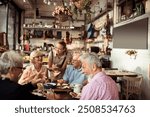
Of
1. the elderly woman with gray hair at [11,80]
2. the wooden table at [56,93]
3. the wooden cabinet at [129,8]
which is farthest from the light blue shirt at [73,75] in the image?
the wooden cabinet at [129,8]

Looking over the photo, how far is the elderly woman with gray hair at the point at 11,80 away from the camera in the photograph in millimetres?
1531

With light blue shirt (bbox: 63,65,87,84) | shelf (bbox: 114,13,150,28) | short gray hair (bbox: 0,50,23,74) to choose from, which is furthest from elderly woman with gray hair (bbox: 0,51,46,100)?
shelf (bbox: 114,13,150,28)

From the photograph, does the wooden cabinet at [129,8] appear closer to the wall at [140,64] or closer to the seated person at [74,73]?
the wall at [140,64]

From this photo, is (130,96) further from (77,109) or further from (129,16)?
(77,109)

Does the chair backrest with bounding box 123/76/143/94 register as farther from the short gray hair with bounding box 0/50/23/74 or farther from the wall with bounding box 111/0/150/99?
the short gray hair with bounding box 0/50/23/74

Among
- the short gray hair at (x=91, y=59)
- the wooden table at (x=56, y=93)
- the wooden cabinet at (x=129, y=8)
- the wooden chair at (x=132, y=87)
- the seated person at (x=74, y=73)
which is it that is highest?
the wooden cabinet at (x=129, y=8)

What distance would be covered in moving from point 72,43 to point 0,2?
5.54ft

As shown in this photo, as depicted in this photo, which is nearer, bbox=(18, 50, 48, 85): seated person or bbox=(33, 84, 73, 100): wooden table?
bbox=(33, 84, 73, 100): wooden table

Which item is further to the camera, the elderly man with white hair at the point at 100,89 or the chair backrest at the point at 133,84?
the chair backrest at the point at 133,84

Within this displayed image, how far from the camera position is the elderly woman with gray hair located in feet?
5.02

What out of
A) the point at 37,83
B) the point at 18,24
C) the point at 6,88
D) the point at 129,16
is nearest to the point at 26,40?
the point at 18,24

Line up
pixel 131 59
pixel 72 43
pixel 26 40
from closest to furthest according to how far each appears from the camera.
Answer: pixel 131 59 → pixel 26 40 → pixel 72 43

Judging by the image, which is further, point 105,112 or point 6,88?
point 6,88

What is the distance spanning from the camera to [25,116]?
1.40m
